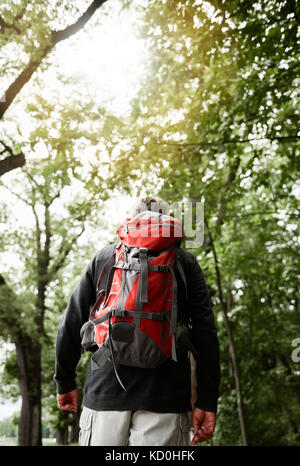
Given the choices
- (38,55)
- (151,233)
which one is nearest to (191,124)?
(38,55)

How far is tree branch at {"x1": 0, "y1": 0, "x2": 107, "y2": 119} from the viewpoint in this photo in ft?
15.0

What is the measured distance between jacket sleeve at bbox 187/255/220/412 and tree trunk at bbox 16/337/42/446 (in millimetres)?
10484

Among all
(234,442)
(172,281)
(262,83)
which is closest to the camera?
(172,281)

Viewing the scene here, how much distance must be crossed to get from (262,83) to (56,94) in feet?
8.27

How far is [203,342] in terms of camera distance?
1968 millimetres

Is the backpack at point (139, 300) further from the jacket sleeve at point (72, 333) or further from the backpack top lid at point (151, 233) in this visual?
the jacket sleeve at point (72, 333)

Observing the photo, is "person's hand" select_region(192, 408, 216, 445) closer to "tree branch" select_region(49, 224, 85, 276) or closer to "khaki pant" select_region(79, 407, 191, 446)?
"khaki pant" select_region(79, 407, 191, 446)

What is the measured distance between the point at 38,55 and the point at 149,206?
3375mm

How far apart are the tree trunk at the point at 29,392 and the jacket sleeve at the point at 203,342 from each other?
1048 centimetres

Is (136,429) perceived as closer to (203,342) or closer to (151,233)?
(203,342)

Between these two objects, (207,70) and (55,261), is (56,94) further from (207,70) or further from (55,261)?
(55,261)

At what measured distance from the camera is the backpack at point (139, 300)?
1.70 m

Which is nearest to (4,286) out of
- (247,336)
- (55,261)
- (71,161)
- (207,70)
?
(55,261)

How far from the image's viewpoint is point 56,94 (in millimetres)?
4652
